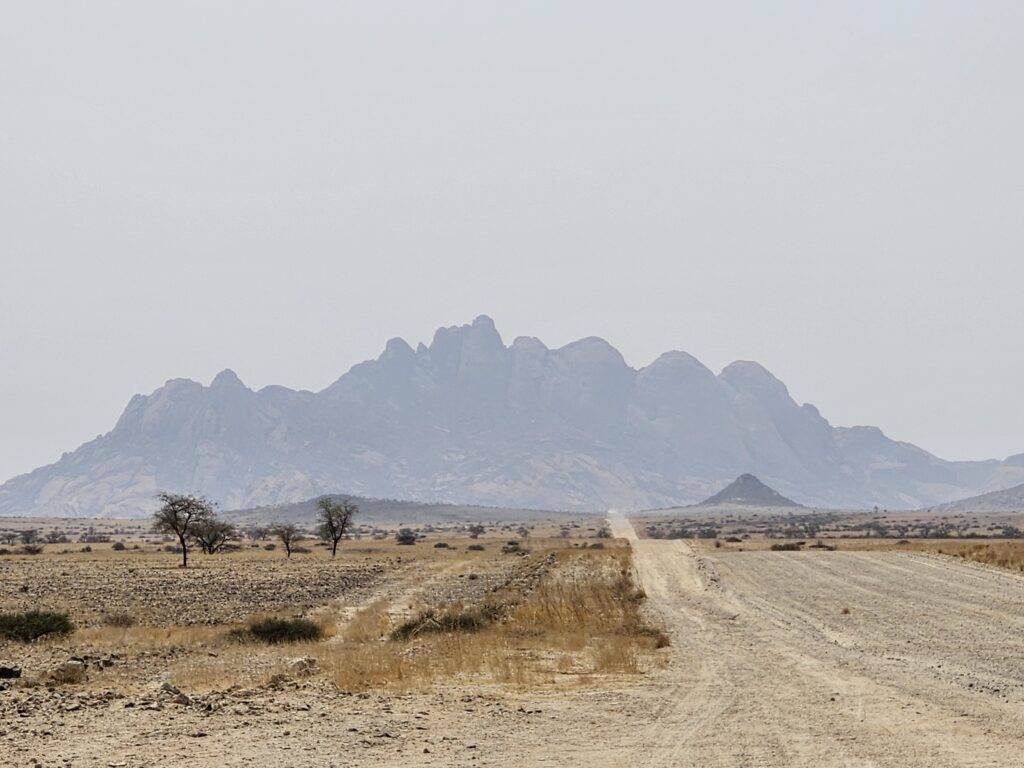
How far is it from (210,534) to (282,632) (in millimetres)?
65310

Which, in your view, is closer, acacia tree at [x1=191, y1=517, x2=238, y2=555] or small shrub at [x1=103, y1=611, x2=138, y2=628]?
small shrub at [x1=103, y1=611, x2=138, y2=628]

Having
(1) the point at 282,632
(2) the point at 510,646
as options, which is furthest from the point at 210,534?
(2) the point at 510,646

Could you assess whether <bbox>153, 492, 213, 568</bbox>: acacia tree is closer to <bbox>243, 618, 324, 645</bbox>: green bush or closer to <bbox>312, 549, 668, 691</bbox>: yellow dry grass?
<bbox>312, 549, 668, 691</bbox>: yellow dry grass

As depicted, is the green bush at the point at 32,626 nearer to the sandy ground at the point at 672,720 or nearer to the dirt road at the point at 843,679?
the sandy ground at the point at 672,720

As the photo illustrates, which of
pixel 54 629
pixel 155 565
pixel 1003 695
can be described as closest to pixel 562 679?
pixel 1003 695

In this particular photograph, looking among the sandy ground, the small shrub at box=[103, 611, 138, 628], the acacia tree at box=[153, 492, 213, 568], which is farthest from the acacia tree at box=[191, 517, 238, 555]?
the sandy ground

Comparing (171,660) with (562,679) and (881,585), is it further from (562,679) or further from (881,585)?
(881,585)

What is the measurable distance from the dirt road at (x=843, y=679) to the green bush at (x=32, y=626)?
16.5 meters

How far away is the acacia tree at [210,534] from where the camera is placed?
82.3 metres

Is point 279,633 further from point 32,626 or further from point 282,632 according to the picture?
point 32,626

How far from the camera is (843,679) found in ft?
54.4

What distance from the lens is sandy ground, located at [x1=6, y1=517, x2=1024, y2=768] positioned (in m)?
11.2

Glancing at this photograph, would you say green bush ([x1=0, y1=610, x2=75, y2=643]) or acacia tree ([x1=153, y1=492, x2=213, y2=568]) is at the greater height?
acacia tree ([x1=153, y1=492, x2=213, y2=568])

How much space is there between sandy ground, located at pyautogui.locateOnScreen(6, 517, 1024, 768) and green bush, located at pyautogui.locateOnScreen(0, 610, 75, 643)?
38.2 ft
